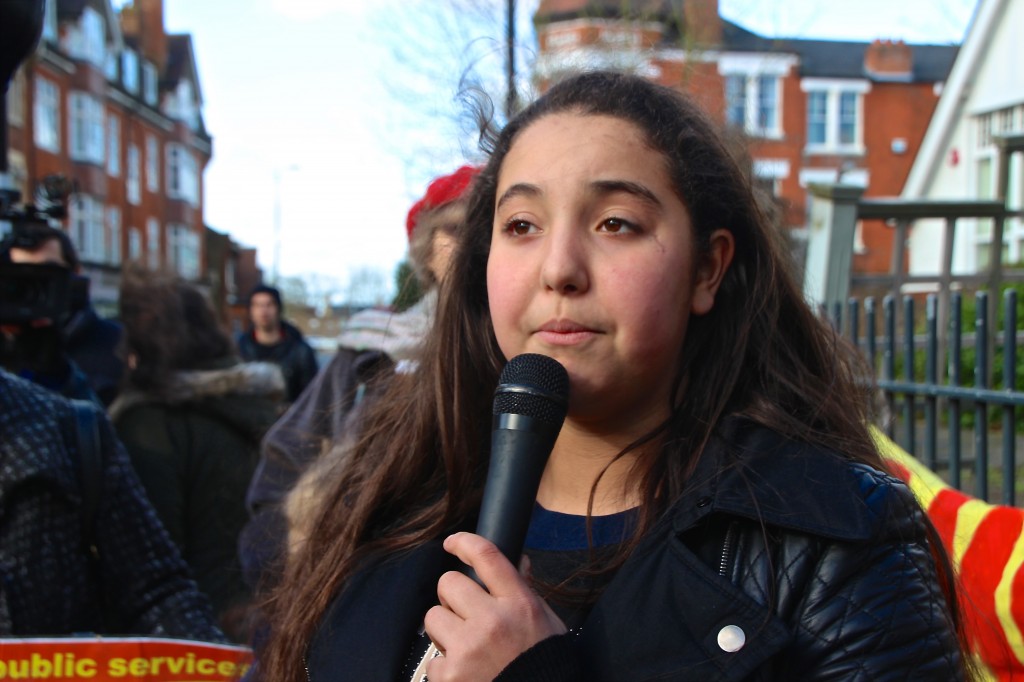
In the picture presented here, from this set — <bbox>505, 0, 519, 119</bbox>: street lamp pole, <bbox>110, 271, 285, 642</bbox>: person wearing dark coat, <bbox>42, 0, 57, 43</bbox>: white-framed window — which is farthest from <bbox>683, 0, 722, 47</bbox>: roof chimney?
<bbox>42, 0, 57, 43</bbox>: white-framed window

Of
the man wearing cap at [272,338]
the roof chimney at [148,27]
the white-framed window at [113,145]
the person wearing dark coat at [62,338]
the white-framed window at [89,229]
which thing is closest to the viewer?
the person wearing dark coat at [62,338]

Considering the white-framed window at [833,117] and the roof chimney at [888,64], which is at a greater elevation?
the roof chimney at [888,64]

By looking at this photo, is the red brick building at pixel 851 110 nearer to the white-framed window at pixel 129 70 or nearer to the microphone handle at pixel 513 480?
the white-framed window at pixel 129 70

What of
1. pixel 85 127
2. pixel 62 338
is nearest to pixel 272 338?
pixel 62 338

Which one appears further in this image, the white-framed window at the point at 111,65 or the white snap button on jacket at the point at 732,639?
the white-framed window at the point at 111,65

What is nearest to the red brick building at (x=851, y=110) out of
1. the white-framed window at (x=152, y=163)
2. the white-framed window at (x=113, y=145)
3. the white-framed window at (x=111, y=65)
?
the white-framed window at (x=113, y=145)

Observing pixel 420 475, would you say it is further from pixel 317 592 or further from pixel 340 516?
pixel 317 592

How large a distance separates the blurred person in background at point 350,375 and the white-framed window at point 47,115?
29.2 meters

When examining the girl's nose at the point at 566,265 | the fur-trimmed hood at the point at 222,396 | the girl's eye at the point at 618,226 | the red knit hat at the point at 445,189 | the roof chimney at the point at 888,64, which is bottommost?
the fur-trimmed hood at the point at 222,396

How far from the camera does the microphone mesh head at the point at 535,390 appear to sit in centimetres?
138

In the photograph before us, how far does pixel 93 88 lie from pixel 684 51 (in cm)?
2395

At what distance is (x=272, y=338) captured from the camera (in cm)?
895

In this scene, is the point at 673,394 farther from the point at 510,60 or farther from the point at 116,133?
the point at 116,133

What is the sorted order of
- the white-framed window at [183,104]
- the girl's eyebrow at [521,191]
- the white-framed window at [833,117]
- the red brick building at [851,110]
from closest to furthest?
the girl's eyebrow at [521,191] → the red brick building at [851,110] → the white-framed window at [833,117] → the white-framed window at [183,104]
